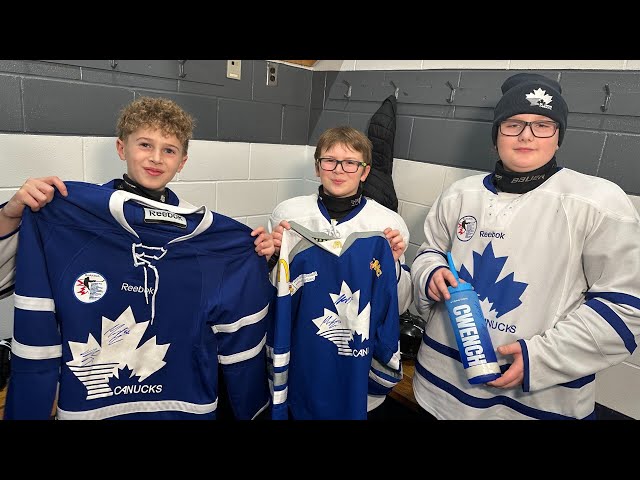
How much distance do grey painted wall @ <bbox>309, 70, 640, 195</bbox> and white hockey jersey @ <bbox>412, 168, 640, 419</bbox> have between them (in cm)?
47

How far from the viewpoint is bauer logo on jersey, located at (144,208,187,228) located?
2.95 ft

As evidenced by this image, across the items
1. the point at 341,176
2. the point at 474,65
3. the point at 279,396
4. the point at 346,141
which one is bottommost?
the point at 279,396

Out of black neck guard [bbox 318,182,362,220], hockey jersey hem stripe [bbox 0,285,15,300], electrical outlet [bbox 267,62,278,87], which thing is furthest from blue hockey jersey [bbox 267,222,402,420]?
electrical outlet [bbox 267,62,278,87]

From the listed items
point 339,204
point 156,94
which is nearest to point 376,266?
point 339,204

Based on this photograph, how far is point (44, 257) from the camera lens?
85 cm

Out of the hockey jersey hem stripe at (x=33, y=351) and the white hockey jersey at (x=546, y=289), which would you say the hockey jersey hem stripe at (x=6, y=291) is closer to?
the hockey jersey hem stripe at (x=33, y=351)

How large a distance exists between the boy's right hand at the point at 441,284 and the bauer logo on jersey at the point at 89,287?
78 cm

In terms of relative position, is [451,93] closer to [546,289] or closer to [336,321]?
[546,289]

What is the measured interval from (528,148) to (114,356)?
3.59 feet

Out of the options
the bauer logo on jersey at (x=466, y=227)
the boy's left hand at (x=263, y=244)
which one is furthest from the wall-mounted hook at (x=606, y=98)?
the boy's left hand at (x=263, y=244)

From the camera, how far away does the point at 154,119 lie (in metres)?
1.01

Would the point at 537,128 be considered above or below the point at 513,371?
above
